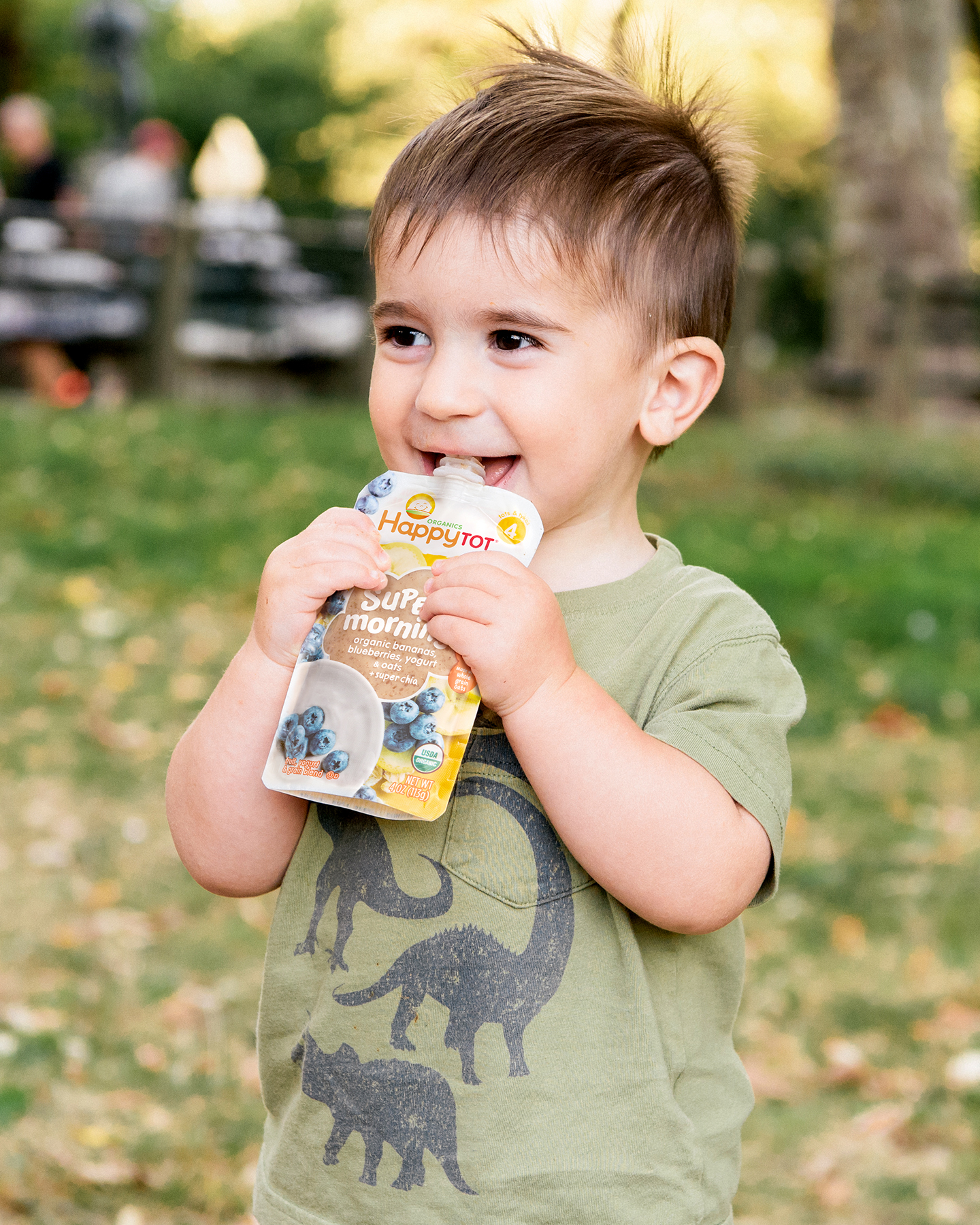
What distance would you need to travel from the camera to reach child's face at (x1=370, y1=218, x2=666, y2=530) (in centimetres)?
152

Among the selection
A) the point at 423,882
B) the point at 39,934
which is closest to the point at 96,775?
the point at 39,934

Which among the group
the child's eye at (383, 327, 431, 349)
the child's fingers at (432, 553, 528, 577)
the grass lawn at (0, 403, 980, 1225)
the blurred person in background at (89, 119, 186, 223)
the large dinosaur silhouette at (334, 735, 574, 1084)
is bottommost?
the grass lawn at (0, 403, 980, 1225)

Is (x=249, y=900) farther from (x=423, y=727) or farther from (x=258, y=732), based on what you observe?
(x=423, y=727)

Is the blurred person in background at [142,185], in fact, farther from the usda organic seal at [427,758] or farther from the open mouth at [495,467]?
the usda organic seal at [427,758]

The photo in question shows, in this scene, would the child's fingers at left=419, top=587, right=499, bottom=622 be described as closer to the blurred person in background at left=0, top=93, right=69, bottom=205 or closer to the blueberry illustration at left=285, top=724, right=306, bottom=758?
the blueberry illustration at left=285, top=724, right=306, bottom=758

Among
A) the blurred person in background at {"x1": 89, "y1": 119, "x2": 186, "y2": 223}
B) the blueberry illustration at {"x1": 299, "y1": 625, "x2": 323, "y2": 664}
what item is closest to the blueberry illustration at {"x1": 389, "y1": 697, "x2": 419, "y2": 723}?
the blueberry illustration at {"x1": 299, "y1": 625, "x2": 323, "y2": 664}

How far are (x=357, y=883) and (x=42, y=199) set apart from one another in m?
10.1

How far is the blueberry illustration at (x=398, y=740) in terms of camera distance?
54.3 inches

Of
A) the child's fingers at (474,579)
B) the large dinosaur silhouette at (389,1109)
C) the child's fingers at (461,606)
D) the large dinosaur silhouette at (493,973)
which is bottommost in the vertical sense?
the large dinosaur silhouette at (389,1109)

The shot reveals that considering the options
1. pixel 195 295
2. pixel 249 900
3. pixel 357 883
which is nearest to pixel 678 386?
pixel 357 883

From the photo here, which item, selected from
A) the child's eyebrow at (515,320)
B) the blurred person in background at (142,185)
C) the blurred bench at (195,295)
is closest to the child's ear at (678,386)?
the child's eyebrow at (515,320)

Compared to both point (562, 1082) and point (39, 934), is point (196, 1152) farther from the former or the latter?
point (562, 1082)

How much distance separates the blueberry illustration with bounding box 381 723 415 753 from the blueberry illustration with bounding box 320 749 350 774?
0.04m

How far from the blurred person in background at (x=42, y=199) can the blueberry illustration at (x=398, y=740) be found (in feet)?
29.5
